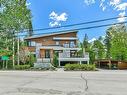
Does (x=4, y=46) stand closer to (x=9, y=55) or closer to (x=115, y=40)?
(x=9, y=55)

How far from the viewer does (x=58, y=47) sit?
72875mm

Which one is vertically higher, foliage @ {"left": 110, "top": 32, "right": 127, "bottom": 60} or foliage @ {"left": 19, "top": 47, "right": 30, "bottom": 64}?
foliage @ {"left": 110, "top": 32, "right": 127, "bottom": 60}

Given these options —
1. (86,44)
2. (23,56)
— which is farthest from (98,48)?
(23,56)

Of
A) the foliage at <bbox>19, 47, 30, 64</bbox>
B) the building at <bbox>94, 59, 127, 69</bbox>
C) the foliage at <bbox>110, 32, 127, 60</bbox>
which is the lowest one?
the building at <bbox>94, 59, 127, 69</bbox>

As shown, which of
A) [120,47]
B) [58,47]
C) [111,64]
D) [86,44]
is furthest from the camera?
[86,44]

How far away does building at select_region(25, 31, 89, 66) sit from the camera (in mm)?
67250

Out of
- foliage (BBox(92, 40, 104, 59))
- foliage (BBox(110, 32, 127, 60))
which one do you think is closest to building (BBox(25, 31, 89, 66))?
foliage (BBox(110, 32, 127, 60))

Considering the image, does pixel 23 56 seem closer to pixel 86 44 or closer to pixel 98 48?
pixel 98 48

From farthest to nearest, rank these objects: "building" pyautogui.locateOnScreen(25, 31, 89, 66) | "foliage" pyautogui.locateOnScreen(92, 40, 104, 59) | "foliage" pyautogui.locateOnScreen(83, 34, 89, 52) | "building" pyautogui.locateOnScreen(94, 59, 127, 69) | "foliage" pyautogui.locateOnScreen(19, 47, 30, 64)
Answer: "foliage" pyautogui.locateOnScreen(92, 40, 104, 59)
"foliage" pyautogui.locateOnScreen(83, 34, 89, 52)
"building" pyautogui.locateOnScreen(25, 31, 89, 66)
"foliage" pyautogui.locateOnScreen(19, 47, 30, 64)
"building" pyautogui.locateOnScreen(94, 59, 127, 69)

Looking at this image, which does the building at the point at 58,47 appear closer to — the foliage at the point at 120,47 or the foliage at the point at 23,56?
the foliage at the point at 23,56

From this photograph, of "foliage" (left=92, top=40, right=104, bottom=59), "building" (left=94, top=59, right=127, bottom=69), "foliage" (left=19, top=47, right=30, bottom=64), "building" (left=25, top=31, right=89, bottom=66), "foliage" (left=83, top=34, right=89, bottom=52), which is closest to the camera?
"building" (left=94, top=59, right=127, bottom=69)

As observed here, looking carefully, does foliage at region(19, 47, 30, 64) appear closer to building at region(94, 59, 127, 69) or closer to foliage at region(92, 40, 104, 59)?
building at region(94, 59, 127, 69)

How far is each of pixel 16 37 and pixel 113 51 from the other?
770 inches

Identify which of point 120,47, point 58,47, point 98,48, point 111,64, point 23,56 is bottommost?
point 111,64
